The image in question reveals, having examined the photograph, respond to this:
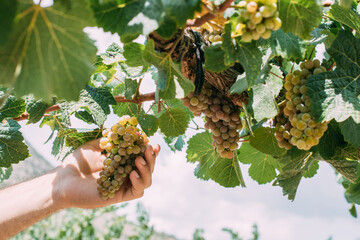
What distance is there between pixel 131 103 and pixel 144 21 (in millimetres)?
749

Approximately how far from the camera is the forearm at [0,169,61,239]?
1289mm

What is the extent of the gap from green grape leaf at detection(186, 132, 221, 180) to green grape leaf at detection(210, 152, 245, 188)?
9cm

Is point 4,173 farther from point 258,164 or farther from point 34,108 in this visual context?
point 258,164

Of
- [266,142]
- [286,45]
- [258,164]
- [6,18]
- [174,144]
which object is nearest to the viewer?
[6,18]

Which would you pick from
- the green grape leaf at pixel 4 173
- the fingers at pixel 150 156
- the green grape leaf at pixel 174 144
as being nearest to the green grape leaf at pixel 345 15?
the fingers at pixel 150 156

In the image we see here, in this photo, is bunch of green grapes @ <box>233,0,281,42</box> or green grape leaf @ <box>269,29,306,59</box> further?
green grape leaf @ <box>269,29,306,59</box>

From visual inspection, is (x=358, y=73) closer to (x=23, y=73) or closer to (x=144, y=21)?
(x=144, y=21)

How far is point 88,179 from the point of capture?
4.12 feet

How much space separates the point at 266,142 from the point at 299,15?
0.51 m

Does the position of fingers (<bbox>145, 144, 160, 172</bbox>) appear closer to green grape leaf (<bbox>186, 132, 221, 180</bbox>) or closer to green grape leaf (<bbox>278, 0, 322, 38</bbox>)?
green grape leaf (<bbox>186, 132, 221, 180</bbox>)

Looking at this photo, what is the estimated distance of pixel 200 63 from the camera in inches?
34.0

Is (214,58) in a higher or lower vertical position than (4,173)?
higher

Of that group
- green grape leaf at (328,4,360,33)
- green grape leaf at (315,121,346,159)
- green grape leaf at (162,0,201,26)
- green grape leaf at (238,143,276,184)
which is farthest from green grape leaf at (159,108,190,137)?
green grape leaf at (162,0,201,26)

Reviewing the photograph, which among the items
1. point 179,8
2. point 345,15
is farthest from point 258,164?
point 179,8
